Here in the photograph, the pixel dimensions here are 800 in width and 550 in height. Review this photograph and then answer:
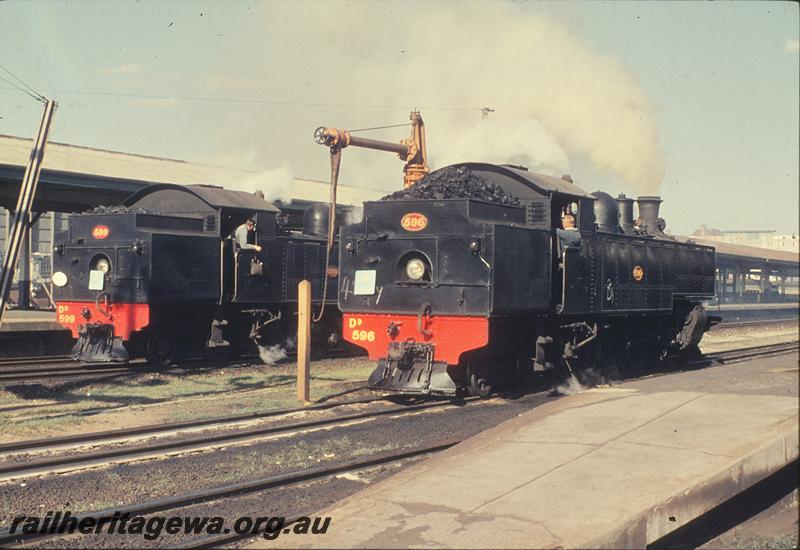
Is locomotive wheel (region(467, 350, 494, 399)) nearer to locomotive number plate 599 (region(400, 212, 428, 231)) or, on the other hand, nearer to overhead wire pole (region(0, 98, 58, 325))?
locomotive number plate 599 (region(400, 212, 428, 231))

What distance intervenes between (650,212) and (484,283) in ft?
22.0

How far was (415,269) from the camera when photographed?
11.7m

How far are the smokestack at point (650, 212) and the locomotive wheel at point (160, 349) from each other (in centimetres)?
937

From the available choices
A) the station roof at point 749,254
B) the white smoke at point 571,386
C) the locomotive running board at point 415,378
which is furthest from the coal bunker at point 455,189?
the station roof at point 749,254

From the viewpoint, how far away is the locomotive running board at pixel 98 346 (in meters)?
14.8

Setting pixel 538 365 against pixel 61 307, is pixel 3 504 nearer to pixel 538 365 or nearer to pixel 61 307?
pixel 538 365

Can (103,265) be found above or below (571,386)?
above

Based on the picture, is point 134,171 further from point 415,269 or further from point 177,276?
point 415,269

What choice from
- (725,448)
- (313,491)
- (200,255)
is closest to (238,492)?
(313,491)

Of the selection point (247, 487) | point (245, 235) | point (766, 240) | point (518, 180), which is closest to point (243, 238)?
point (245, 235)

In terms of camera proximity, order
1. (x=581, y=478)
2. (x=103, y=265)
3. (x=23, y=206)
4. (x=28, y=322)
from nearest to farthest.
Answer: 1. (x=581, y=478)
2. (x=23, y=206)
3. (x=103, y=265)
4. (x=28, y=322)

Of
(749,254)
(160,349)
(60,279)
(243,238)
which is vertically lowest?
(160,349)

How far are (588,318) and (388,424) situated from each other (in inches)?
179

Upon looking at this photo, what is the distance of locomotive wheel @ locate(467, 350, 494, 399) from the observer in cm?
1198
